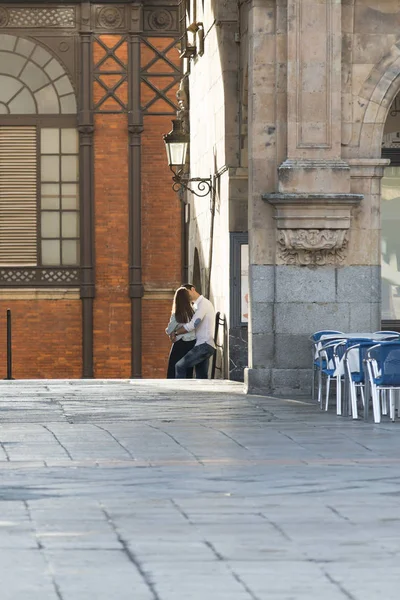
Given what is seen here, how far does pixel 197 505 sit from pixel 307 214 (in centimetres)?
825

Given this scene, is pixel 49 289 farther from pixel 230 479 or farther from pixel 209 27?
pixel 230 479

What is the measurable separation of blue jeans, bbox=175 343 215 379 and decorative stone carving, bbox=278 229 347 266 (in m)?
3.17

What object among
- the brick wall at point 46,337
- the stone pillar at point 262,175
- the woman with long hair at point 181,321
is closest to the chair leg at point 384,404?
the stone pillar at point 262,175

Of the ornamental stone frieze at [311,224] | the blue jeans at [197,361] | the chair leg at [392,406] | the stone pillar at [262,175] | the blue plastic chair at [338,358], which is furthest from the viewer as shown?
the blue jeans at [197,361]

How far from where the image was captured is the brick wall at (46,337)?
101 ft

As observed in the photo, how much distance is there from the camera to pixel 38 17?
102ft

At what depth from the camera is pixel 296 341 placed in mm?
16625

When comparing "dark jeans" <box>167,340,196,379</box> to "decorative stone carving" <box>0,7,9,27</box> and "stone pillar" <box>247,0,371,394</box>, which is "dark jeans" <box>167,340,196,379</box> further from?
"decorative stone carving" <box>0,7,9,27</box>

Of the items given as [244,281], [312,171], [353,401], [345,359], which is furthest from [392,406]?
[244,281]

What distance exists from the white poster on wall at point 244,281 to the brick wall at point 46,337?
1186cm

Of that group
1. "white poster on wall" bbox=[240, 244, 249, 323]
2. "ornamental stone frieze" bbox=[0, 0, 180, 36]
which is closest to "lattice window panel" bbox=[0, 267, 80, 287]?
"ornamental stone frieze" bbox=[0, 0, 180, 36]

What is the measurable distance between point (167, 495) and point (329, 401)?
741 centimetres

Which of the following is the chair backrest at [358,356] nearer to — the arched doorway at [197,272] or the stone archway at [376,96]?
the stone archway at [376,96]

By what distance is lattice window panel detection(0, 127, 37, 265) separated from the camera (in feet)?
102
